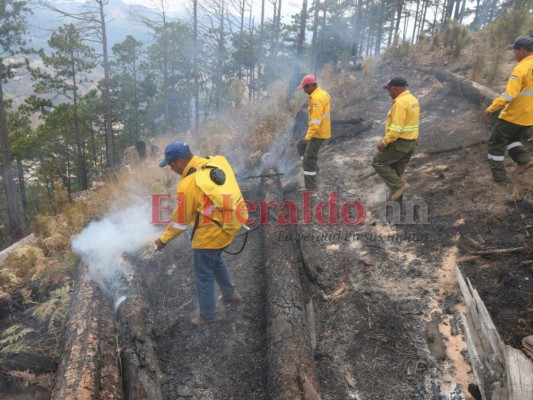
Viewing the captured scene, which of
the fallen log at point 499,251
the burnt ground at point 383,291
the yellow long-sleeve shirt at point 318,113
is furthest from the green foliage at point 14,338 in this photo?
the fallen log at point 499,251

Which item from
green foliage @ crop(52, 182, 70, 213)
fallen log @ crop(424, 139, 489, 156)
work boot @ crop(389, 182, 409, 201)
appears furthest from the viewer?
green foliage @ crop(52, 182, 70, 213)

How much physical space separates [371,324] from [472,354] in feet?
3.35

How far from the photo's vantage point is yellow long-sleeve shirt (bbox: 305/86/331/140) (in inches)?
233

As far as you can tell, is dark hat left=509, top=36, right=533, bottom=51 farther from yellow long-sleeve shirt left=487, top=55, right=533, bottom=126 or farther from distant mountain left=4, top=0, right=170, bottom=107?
distant mountain left=4, top=0, right=170, bottom=107

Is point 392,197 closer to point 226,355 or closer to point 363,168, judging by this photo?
point 363,168

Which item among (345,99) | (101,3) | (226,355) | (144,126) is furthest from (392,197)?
(144,126)

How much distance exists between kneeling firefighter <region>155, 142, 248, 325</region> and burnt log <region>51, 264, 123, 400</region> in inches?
37.4

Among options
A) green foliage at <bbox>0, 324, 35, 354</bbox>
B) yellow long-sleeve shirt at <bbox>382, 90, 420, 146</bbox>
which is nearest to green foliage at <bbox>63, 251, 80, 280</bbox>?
green foliage at <bbox>0, 324, 35, 354</bbox>

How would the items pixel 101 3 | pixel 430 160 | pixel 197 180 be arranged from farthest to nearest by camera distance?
pixel 101 3 < pixel 430 160 < pixel 197 180

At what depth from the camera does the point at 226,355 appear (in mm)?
3660

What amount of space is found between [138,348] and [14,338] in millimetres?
1585

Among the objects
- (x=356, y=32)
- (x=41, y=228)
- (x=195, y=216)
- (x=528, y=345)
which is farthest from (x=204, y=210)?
(x=356, y=32)

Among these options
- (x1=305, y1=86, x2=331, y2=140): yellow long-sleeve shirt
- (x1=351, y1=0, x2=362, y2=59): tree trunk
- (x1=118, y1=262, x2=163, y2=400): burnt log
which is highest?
(x1=351, y1=0, x2=362, y2=59): tree trunk

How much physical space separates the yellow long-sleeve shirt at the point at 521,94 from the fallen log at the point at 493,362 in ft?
9.42
